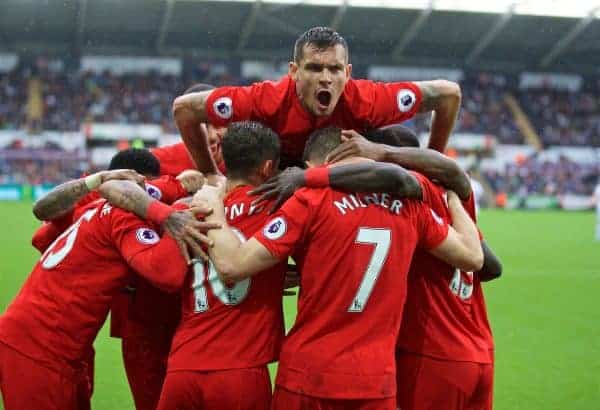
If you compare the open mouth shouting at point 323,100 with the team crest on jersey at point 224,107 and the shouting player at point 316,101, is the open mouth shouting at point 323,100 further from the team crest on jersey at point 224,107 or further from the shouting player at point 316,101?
the team crest on jersey at point 224,107

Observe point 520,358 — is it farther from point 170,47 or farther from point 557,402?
point 170,47

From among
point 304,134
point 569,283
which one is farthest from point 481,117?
point 304,134

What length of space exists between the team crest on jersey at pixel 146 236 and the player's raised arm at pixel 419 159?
918mm

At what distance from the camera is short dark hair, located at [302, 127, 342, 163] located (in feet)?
11.9

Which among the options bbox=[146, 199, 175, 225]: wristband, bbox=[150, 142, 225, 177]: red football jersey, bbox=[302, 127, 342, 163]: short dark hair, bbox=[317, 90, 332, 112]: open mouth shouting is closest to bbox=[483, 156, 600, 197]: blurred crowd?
bbox=[150, 142, 225, 177]: red football jersey

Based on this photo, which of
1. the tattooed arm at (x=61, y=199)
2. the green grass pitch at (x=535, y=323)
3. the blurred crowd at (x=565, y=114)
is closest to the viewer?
the tattooed arm at (x=61, y=199)

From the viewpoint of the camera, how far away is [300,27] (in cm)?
3703

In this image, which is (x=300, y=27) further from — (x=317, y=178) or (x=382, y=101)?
(x=317, y=178)

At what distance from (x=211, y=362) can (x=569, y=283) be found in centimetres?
1020

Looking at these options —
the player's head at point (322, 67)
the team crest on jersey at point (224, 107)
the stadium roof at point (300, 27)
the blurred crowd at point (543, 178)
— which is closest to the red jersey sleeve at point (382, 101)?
the player's head at point (322, 67)

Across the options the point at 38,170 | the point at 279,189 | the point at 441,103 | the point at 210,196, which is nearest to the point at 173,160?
the point at 441,103

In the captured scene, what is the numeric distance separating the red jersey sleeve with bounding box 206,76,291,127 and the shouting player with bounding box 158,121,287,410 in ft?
3.21

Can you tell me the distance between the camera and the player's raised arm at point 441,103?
459 centimetres

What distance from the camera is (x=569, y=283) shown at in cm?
1210
